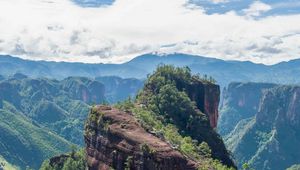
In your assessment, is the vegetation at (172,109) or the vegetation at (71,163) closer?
the vegetation at (172,109)

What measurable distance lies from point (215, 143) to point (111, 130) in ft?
116

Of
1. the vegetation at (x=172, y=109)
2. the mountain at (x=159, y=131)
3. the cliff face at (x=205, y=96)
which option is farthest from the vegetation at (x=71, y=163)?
the cliff face at (x=205, y=96)

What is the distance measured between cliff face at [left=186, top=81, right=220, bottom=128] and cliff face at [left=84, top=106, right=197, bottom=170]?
159 feet

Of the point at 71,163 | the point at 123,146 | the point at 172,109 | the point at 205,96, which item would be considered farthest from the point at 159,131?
the point at 205,96

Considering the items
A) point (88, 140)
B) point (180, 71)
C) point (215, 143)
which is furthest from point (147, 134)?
point (180, 71)

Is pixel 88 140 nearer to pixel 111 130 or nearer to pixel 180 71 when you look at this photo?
pixel 111 130

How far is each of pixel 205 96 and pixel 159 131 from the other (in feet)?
193

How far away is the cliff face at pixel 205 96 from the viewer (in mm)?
146500

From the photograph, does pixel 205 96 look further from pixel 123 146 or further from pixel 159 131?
pixel 123 146

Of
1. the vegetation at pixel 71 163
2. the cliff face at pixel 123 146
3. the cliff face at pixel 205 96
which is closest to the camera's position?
the cliff face at pixel 123 146

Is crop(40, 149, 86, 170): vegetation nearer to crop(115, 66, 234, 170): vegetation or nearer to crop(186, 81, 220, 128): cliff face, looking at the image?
crop(115, 66, 234, 170): vegetation

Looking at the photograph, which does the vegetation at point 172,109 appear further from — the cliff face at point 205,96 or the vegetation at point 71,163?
the vegetation at point 71,163

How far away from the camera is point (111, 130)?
90.7m

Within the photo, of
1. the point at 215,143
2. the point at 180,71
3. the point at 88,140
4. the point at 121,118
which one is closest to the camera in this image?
the point at 121,118
